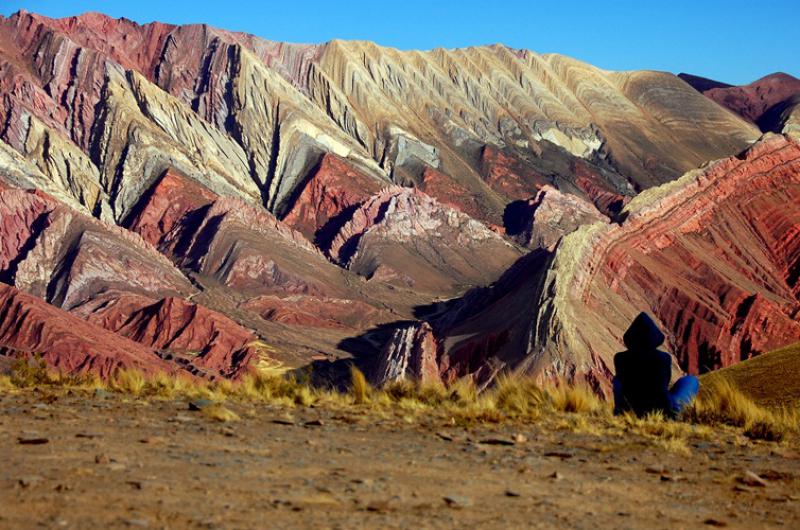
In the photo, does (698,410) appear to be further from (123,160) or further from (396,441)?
(123,160)

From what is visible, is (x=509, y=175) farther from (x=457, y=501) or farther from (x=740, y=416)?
(x=457, y=501)

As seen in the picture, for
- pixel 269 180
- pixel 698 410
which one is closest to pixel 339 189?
pixel 269 180

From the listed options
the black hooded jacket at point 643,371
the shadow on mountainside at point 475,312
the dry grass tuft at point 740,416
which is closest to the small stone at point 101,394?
the black hooded jacket at point 643,371

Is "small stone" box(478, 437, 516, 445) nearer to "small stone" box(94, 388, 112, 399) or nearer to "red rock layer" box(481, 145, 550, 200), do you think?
"small stone" box(94, 388, 112, 399)

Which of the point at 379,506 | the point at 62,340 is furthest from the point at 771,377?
the point at 62,340

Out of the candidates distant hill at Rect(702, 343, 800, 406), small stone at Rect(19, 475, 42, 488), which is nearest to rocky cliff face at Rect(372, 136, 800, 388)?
distant hill at Rect(702, 343, 800, 406)
